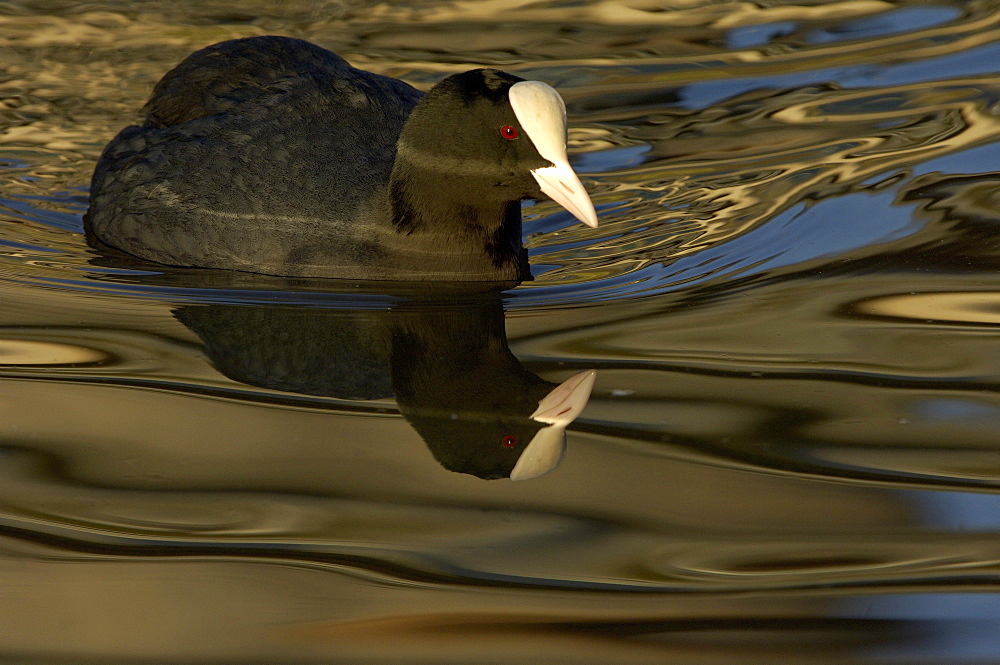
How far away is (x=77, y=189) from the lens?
19.0 ft

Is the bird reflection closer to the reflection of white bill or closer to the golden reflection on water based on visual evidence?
the reflection of white bill

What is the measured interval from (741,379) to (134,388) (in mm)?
1501

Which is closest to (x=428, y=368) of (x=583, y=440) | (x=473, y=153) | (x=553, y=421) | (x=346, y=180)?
(x=553, y=421)

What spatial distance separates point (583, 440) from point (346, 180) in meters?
1.92

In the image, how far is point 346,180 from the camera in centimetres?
462

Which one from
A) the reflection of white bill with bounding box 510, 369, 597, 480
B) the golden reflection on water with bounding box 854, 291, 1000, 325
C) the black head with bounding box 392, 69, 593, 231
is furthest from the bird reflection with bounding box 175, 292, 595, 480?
the golden reflection on water with bounding box 854, 291, 1000, 325

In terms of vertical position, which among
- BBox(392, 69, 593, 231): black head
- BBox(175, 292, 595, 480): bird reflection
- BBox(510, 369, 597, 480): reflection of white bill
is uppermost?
BBox(392, 69, 593, 231): black head

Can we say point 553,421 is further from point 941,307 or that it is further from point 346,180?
point 346,180

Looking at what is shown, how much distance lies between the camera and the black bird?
14.1 feet

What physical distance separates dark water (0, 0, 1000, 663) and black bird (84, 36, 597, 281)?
17 cm

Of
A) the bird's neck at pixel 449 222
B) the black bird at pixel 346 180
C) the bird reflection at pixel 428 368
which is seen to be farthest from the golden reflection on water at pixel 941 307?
the bird's neck at pixel 449 222

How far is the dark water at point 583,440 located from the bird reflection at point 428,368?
0.06 feet

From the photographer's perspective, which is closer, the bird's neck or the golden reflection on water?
the golden reflection on water

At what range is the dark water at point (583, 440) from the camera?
2.34m
